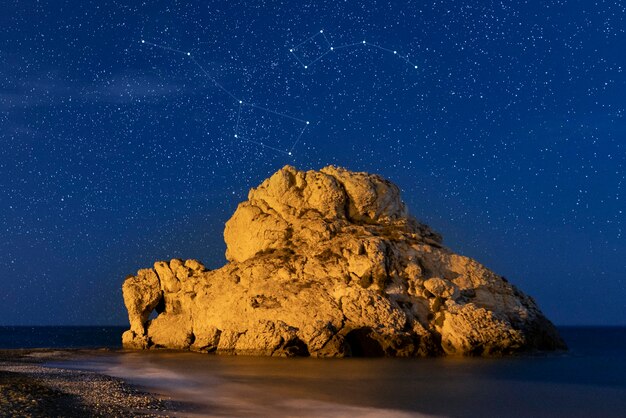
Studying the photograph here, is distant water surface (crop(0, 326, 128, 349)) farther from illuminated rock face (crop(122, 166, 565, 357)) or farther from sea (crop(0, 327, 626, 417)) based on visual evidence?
sea (crop(0, 327, 626, 417))

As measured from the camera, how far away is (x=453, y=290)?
144 ft

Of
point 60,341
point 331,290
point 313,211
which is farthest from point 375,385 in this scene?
point 60,341

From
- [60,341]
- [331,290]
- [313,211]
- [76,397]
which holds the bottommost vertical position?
[76,397]

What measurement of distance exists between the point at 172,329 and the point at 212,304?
536cm

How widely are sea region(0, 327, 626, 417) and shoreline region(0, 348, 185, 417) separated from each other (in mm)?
963

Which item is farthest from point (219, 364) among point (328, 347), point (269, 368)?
point (328, 347)

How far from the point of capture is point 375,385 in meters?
26.9

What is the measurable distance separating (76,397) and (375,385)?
11.6 meters

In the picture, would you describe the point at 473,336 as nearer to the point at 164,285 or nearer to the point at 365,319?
the point at 365,319

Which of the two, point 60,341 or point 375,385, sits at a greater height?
point 60,341

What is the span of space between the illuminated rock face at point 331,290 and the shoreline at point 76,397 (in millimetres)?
15452

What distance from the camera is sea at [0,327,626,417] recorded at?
21047 millimetres

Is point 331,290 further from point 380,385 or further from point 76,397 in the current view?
point 76,397

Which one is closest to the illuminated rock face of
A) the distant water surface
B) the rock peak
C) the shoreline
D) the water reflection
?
the rock peak
